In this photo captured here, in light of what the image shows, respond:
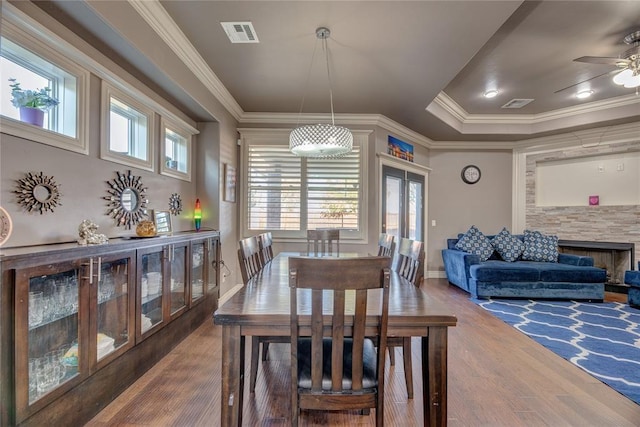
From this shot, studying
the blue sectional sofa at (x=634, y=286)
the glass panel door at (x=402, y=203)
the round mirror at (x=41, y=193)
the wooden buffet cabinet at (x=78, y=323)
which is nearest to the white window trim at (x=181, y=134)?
the wooden buffet cabinet at (x=78, y=323)

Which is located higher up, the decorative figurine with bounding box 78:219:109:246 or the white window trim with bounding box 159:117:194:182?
the white window trim with bounding box 159:117:194:182

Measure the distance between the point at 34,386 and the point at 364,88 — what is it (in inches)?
148

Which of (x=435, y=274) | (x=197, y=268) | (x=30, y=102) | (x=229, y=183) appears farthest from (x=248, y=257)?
(x=435, y=274)

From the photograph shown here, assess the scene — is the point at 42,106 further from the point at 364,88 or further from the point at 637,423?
the point at 637,423

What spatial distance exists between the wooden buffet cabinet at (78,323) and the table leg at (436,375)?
72.1 inches

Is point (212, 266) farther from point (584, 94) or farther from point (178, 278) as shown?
point (584, 94)

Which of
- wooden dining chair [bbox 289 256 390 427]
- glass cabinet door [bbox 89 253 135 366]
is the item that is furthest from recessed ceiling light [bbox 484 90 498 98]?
glass cabinet door [bbox 89 253 135 366]

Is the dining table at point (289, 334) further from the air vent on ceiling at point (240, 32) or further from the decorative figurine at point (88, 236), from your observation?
the air vent on ceiling at point (240, 32)

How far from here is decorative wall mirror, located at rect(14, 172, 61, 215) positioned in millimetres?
1641

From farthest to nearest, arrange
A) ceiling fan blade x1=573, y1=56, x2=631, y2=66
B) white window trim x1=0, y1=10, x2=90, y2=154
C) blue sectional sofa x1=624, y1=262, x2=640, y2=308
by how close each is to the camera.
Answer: blue sectional sofa x1=624, y1=262, x2=640, y2=308
ceiling fan blade x1=573, y1=56, x2=631, y2=66
white window trim x1=0, y1=10, x2=90, y2=154

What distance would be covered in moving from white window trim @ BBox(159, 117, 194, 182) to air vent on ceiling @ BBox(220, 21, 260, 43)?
1111 millimetres

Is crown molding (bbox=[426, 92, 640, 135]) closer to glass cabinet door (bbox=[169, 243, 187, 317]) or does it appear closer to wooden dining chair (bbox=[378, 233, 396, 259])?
wooden dining chair (bbox=[378, 233, 396, 259])

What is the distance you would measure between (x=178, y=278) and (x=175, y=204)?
0.91m

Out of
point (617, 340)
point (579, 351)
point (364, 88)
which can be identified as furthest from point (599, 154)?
point (364, 88)
